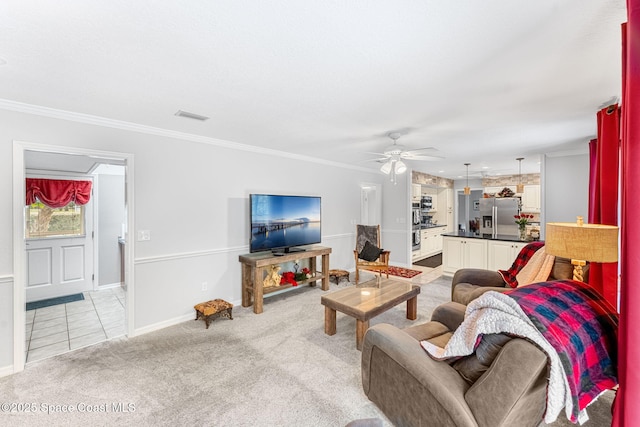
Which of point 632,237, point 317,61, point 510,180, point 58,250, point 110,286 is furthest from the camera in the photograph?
point 510,180

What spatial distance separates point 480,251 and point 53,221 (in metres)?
7.48

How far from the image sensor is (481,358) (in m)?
1.39

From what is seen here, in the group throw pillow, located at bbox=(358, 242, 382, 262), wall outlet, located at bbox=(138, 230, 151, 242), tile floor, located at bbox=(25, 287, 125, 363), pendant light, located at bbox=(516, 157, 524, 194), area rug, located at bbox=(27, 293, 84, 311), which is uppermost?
pendant light, located at bbox=(516, 157, 524, 194)

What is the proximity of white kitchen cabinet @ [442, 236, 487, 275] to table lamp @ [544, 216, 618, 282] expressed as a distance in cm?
331

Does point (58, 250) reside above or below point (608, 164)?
below

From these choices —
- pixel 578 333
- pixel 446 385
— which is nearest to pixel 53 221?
pixel 446 385

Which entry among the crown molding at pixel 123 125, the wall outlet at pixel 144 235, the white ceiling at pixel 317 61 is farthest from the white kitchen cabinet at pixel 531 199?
the wall outlet at pixel 144 235

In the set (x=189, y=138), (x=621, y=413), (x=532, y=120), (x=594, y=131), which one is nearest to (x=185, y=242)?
(x=189, y=138)

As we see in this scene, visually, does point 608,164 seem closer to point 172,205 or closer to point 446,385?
point 446,385

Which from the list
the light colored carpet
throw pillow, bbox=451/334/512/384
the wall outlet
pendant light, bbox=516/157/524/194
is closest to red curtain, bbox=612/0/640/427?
throw pillow, bbox=451/334/512/384

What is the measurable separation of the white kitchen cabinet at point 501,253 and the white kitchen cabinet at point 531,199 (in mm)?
3599

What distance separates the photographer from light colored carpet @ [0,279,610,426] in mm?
1919

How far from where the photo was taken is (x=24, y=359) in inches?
99.2

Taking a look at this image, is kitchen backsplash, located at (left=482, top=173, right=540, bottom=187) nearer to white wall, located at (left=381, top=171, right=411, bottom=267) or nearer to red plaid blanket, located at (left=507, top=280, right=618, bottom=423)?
white wall, located at (left=381, top=171, right=411, bottom=267)
